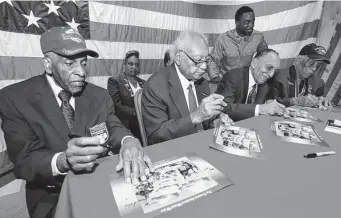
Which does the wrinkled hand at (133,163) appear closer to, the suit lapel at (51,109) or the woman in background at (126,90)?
the suit lapel at (51,109)

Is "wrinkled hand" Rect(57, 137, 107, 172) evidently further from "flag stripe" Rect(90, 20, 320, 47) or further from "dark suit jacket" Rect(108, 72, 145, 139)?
"flag stripe" Rect(90, 20, 320, 47)

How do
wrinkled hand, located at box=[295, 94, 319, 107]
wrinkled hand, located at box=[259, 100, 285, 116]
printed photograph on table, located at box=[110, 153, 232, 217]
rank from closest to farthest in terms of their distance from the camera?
printed photograph on table, located at box=[110, 153, 232, 217] → wrinkled hand, located at box=[259, 100, 285, 116] → wrinkled hand, located at box=[295, 94, 319, 107]

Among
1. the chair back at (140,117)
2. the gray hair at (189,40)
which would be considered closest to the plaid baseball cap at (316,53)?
the gray hair at (189,40)

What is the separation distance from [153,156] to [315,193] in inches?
24.1

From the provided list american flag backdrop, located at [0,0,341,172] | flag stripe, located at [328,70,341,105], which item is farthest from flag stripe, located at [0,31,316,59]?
flag stripe, located at [328,70,341,105]

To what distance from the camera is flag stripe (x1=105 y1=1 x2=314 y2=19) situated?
→ 10.7 feet

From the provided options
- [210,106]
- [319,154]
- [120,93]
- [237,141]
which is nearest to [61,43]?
[210,106]

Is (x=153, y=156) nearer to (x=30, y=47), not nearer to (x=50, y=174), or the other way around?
(x=50, y=174)

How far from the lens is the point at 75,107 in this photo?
115cm

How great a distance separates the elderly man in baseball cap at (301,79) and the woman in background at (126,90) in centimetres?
173

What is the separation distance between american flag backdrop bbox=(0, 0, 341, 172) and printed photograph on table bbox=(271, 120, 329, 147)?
2384 mm

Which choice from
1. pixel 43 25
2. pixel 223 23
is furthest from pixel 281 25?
pixel 43 25

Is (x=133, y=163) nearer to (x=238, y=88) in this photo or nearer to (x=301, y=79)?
(x=238, y=88)

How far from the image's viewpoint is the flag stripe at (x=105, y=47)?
2059 mm
